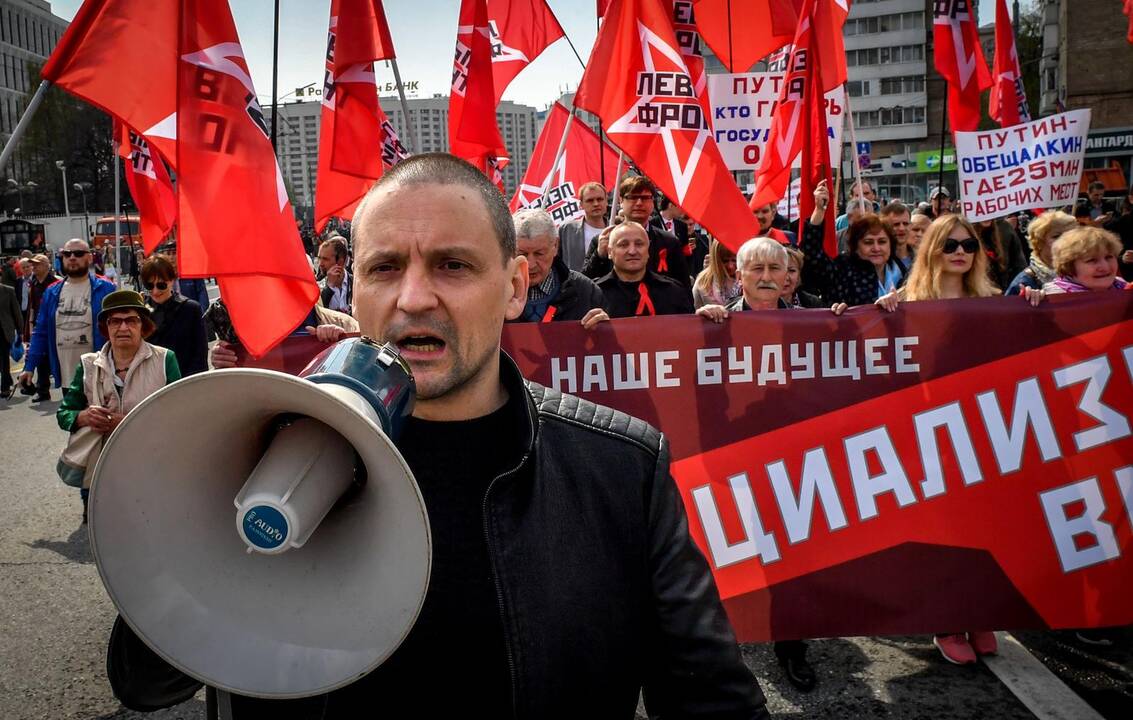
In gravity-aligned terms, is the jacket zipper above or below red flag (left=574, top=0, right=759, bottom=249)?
below

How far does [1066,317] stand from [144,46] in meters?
3.98

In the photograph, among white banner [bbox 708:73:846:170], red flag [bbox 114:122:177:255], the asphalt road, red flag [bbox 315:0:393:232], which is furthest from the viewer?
white banner [bbox 708:73:846:170]

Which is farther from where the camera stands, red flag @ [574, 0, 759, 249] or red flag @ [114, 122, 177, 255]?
red flag @ [114, 122, 177, 255]

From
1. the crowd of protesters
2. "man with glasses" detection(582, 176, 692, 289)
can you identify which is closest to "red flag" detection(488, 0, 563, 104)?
the crowd of protesters

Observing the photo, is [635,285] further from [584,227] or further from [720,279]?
[584,227]

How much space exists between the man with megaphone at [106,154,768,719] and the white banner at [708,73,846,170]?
664cm

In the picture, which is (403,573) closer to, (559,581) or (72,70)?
(559,581)

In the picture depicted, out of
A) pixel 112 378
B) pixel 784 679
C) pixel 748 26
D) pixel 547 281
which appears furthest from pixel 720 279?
pixel 748 26

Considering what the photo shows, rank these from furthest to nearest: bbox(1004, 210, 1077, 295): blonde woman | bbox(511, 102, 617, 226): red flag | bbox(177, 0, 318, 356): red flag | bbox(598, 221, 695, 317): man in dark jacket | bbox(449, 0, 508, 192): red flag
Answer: bbox(511, 102, 617, 226): red flag < bbox(449, 0, 508, 192): red flag < bbox(1004, 210, 1077, 295): blonde woman < bbox(598, 221, 695, 317): man in dark jacket < bbox(177, 0, 318, 356): red flag

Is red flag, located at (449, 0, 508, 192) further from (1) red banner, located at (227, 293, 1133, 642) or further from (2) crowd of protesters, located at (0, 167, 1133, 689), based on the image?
(1) red banner, located at (227, 293, 1133, 642)

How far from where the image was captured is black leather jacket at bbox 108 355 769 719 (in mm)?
1401

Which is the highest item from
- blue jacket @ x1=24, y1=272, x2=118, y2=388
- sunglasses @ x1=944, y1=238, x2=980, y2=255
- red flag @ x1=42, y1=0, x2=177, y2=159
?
red flag @ x1=42, y1=0, x2=177, y2=159

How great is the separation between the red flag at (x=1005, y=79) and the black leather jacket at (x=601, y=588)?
858 cm

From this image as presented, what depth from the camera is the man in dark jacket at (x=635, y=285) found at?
5398mm
